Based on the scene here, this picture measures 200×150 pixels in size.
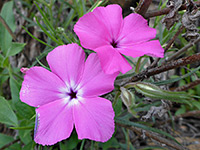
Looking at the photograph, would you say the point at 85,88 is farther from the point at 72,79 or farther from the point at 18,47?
the point at 18,47

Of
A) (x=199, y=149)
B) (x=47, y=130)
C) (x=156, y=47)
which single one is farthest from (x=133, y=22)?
(x=199, y=149)

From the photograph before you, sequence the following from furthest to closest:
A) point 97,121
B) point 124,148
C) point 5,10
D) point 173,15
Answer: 1. point 124,148
2. point 5,10
3. point 173,15
4. point 97,121

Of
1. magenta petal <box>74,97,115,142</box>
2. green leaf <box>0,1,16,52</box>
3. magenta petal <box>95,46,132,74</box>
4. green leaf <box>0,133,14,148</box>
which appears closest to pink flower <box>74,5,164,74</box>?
magenta petal <box>95,46,132,74</box>

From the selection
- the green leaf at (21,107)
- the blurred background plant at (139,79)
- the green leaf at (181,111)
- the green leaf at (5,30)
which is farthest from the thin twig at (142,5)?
the green leaf at (181,111)

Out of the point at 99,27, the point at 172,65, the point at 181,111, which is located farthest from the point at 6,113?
the point at 181,111

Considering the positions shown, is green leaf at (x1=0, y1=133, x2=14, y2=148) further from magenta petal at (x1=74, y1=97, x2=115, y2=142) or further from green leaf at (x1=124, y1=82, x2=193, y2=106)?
green leaf at (x1=124, y1=82, x2=193, y2=106)

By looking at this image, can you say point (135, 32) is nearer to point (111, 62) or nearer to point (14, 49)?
point (111, 62)

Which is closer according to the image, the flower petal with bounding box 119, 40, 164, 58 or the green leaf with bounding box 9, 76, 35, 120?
the flower petal with bounding box 119, 40, 164, 58
